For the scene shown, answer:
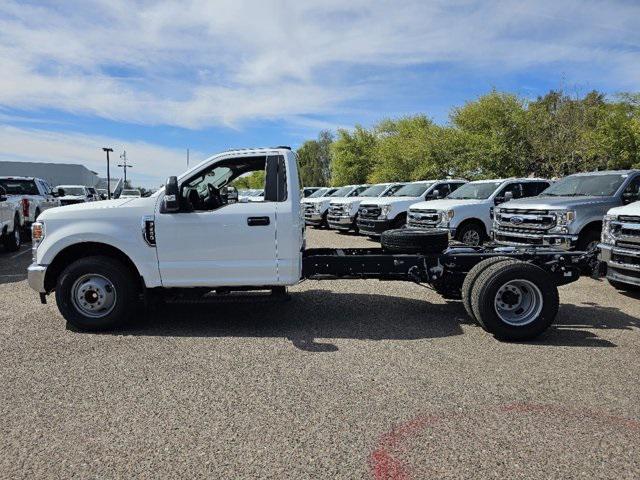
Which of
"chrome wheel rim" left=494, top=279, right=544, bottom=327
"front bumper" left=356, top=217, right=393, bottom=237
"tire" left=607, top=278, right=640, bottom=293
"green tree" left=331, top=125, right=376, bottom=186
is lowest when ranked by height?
"tire" left=607, top=278, right=640, bottom=293

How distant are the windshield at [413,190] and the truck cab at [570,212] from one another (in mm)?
5198

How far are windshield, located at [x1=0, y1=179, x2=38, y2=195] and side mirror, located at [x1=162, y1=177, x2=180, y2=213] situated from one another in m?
12.2

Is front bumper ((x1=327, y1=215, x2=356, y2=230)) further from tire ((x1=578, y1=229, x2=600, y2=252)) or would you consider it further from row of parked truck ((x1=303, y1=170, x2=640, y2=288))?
tire ((x1=578, y1=229, x2=600, y2=252))

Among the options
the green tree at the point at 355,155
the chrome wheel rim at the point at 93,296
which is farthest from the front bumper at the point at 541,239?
the green tree at the point at 355,155

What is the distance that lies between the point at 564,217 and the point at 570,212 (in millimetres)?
128

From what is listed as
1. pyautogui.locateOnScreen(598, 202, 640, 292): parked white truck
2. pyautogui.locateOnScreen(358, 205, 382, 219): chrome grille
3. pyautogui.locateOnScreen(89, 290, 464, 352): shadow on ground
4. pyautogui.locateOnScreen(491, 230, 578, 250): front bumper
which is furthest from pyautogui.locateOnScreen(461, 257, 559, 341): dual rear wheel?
pyautogui.locateOnScreen(358, 205, 382, 219): chrome grille

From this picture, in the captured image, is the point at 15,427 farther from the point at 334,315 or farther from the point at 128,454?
the point at 334,315

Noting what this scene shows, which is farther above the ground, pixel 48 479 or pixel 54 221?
pixel 54 221

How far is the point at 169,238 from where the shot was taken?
5.60 meters

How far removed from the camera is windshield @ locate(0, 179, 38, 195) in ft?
50.1

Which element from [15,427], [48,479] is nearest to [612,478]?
[48,479]

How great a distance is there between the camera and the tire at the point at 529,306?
17.6 ft

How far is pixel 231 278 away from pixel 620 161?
26.5 m

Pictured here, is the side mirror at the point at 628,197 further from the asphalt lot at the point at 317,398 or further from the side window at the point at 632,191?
the asphalt lot at the point at 317,398
